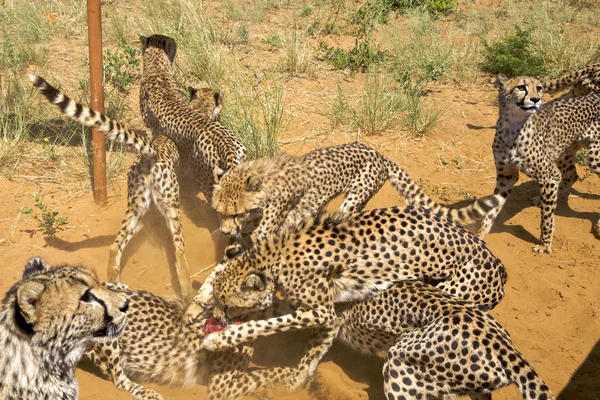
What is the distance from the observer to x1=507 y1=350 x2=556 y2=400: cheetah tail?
124 inches

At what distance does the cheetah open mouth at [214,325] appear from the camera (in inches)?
156

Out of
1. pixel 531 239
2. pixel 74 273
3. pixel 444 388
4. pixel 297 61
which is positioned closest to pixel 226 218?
pixel 74 273

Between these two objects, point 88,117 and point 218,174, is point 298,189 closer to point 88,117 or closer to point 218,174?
point 218,174

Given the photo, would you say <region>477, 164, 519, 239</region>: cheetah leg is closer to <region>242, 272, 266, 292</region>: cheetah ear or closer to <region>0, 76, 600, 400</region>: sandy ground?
<region>0, 76, 600, 400</region>: sandy ground

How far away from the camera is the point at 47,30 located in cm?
896

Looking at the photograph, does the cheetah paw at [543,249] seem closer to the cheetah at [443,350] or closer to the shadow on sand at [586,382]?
the shadow on sand at [586,382]

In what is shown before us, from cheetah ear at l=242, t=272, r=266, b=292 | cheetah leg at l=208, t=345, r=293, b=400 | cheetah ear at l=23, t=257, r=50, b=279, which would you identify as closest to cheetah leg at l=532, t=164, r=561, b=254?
cheetah leg at l=208, t=345, r=293, b=400

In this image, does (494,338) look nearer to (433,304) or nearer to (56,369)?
(433,304)

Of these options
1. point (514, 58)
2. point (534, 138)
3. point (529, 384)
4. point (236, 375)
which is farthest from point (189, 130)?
point (514, 58)

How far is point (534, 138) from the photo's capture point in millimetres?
5676

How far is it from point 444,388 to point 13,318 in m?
2.32

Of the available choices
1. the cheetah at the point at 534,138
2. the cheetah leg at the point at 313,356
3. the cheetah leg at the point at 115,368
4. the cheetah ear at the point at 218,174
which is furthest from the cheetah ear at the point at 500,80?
the cheetah leg at the point at 115,368

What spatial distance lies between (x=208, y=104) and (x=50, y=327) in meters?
3.80

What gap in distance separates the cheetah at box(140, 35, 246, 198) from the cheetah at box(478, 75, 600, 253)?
251 centimetres
